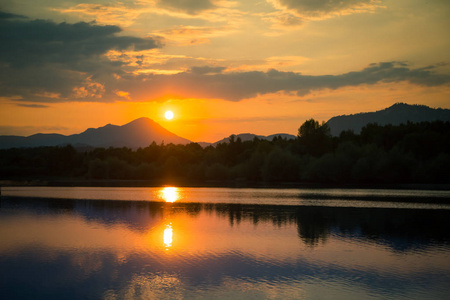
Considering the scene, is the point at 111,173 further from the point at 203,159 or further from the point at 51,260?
the point at 51,260

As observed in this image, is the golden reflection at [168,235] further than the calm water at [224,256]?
Yes

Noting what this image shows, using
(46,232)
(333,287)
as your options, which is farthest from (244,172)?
(333,287)

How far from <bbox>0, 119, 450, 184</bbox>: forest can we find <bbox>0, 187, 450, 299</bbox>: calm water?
58212 millimetres

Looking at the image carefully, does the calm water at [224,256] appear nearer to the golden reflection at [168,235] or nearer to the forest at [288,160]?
the golden reflection at [168,235]

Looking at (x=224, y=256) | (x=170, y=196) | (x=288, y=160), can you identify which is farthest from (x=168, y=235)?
(x=288, y=160)

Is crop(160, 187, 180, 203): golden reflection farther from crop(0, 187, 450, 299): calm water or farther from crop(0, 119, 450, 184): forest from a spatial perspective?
crop(0, 119, 450, 184): forest

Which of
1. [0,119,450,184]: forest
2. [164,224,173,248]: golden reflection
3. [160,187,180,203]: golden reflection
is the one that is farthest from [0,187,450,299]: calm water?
[0,119,450,184]: forest

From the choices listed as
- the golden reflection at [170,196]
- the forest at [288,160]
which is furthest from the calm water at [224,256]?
the forest at [288,160]

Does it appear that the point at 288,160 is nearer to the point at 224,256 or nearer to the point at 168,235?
the point at 168,235

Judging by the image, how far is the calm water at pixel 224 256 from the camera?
15.0m

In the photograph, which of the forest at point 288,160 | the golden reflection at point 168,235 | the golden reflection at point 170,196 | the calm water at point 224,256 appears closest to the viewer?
the calm water at point 224,256

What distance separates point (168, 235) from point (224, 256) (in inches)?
273

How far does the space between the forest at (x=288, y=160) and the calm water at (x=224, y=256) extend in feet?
191

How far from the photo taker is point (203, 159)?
146000 millimetres
